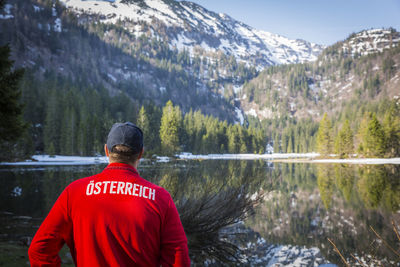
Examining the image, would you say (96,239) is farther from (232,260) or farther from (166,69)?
(166,69)

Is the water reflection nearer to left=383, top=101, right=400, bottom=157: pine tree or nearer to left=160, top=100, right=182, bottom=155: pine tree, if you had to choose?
left=383, top=101, right=400, bottom=157: pine tree

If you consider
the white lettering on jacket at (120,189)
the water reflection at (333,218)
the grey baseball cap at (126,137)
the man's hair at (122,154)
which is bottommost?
the water reflection at (333,218)

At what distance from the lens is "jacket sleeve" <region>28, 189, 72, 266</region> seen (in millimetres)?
1995

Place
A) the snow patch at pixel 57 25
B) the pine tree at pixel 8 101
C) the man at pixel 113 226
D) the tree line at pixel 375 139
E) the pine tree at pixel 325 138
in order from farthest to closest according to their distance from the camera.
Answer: the snow patch at pixel 57 25, the pine tree at pixel 325 138, the tree line at pixel 375 139, the pine tree at pixel 8 101, the man at pixel 113 226

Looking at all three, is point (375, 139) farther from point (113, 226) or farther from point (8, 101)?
point (113, 226)

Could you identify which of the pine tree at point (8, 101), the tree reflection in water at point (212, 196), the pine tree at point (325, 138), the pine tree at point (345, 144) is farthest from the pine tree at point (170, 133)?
the tree reflection in water at point (212, 196)

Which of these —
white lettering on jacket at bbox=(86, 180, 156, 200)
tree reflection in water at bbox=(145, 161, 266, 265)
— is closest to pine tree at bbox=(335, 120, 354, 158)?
tree reflection in water at bbox=(145, 161, 266, 265)

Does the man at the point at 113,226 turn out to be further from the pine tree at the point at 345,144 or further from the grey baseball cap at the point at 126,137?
the pine tree at the point at 345,144

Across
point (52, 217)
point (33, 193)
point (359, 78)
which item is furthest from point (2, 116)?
point (359, 78)

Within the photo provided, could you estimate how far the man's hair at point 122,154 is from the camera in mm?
2191

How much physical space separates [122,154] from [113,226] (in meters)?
0.55

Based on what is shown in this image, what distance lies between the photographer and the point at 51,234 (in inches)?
78.9

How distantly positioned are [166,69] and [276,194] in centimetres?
18798

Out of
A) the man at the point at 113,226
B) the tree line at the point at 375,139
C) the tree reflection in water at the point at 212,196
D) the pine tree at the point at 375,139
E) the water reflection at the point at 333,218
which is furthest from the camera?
the tree line at the point at 375,139
